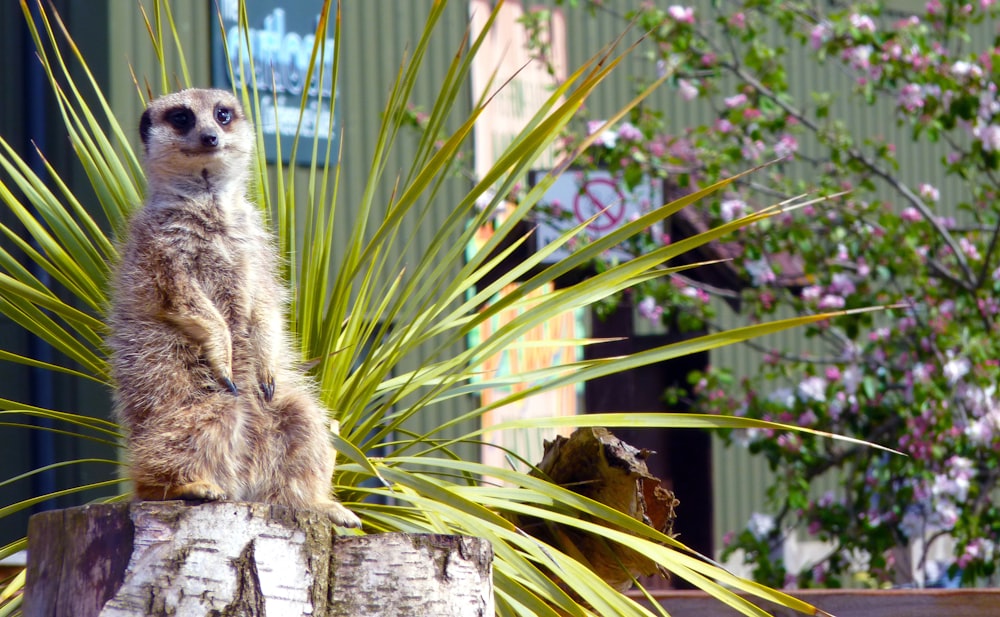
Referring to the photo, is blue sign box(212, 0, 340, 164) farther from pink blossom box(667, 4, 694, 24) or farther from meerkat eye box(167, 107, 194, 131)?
meerkat eye box(167, 107, 194, 131)

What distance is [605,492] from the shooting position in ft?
7.27

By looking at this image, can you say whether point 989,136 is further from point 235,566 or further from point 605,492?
point 235,566

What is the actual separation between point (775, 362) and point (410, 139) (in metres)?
2.29

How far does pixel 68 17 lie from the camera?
15.5ft

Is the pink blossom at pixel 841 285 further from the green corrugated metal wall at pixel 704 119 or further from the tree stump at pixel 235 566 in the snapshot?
the tree stump at pixel 235 566

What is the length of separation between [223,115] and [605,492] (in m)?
0.99

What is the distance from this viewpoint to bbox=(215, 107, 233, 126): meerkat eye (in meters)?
2.02

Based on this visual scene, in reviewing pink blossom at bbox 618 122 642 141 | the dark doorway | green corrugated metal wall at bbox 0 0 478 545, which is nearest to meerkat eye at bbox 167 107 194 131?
green corrugated metal wall at bbox 0 0 478 545

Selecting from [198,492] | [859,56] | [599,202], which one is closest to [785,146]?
[859,56]

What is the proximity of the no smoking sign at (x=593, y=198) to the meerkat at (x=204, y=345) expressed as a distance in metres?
3.03

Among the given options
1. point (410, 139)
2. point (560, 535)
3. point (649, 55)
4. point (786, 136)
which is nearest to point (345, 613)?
point (560, 535)

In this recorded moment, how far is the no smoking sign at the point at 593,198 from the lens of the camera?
4.97m

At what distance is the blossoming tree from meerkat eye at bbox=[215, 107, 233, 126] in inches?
96.5

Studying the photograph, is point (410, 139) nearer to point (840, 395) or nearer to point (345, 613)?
point (840, 395)
